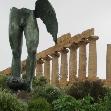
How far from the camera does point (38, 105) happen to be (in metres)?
28.0

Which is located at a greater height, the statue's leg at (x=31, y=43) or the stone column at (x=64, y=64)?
the stone column at (x=64, y=64)

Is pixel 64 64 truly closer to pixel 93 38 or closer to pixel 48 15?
pixel 93 38

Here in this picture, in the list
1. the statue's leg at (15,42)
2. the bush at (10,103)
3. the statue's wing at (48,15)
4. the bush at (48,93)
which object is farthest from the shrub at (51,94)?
the bush at (10,103)

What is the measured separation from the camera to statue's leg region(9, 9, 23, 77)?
31.0 metres

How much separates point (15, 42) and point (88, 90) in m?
5.40

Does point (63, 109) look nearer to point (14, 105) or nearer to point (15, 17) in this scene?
point (14, 105)

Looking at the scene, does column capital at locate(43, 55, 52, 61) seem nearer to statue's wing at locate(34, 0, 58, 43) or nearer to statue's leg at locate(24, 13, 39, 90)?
statue's wing at locate(34, 0, 58, 43)

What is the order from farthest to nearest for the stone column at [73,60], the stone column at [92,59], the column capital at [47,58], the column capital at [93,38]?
the column capital at [47,58] < the stone column at [73,60] < the stone column at [92,59] < the column capital at [93,38]

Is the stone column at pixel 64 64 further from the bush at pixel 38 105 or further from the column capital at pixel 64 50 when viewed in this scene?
the bush at pixel 38 105

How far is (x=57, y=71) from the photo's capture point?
265 feet

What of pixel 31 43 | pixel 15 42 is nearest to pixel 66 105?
pixel 31 43

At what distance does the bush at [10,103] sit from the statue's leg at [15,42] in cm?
283

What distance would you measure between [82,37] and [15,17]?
45.0 metres

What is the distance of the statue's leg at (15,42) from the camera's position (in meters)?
31.0
